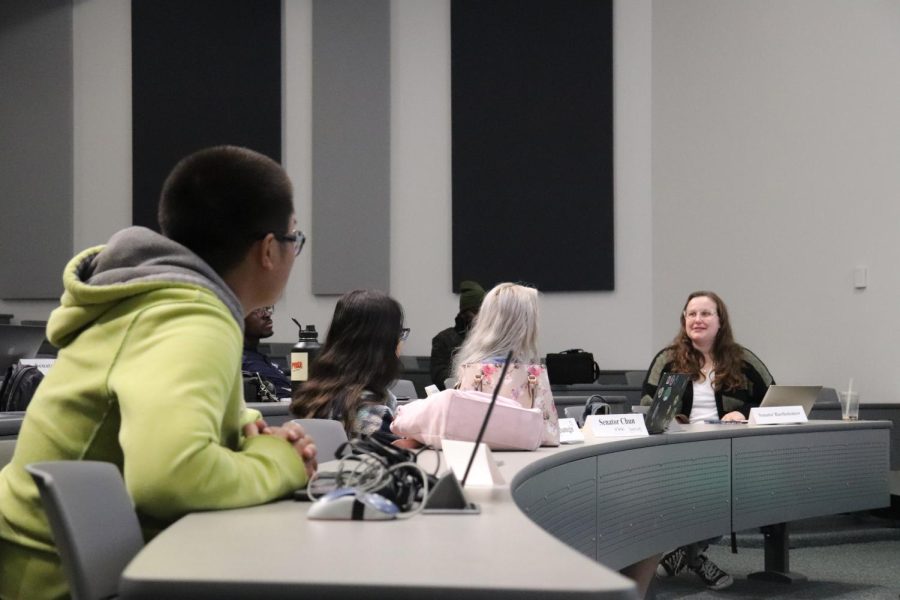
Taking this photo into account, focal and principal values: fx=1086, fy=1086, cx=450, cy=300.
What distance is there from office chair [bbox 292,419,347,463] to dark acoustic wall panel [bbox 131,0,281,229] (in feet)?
19.6

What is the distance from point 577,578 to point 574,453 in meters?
1.85

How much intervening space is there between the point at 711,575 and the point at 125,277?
373cm

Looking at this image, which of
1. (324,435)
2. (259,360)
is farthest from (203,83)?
(324,435)

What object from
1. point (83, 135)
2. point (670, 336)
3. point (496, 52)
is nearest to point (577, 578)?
point (670, 336)

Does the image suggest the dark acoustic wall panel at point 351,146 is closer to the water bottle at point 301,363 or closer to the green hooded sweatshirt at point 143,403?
the water bottle at point 301,363

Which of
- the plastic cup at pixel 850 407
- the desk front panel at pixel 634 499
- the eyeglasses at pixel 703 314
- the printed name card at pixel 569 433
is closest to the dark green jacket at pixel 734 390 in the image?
the eyeglasses at pixel 703 314

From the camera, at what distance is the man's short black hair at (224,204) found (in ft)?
5.08

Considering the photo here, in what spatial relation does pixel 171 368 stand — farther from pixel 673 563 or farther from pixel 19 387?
pixel 673 563

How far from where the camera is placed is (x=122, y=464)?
1456 mm

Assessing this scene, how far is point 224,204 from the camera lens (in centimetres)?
155

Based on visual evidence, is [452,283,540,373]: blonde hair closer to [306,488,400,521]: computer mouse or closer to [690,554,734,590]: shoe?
[306,488,400,521]: computer mouse

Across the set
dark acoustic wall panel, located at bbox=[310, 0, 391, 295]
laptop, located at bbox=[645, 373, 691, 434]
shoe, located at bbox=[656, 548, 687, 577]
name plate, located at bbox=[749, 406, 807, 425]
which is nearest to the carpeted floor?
shoe, located at bbox=[656, 548, 687, 577]

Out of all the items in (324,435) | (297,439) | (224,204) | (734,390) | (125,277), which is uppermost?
(224,204)

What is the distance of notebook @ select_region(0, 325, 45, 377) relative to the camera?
3.98 m
